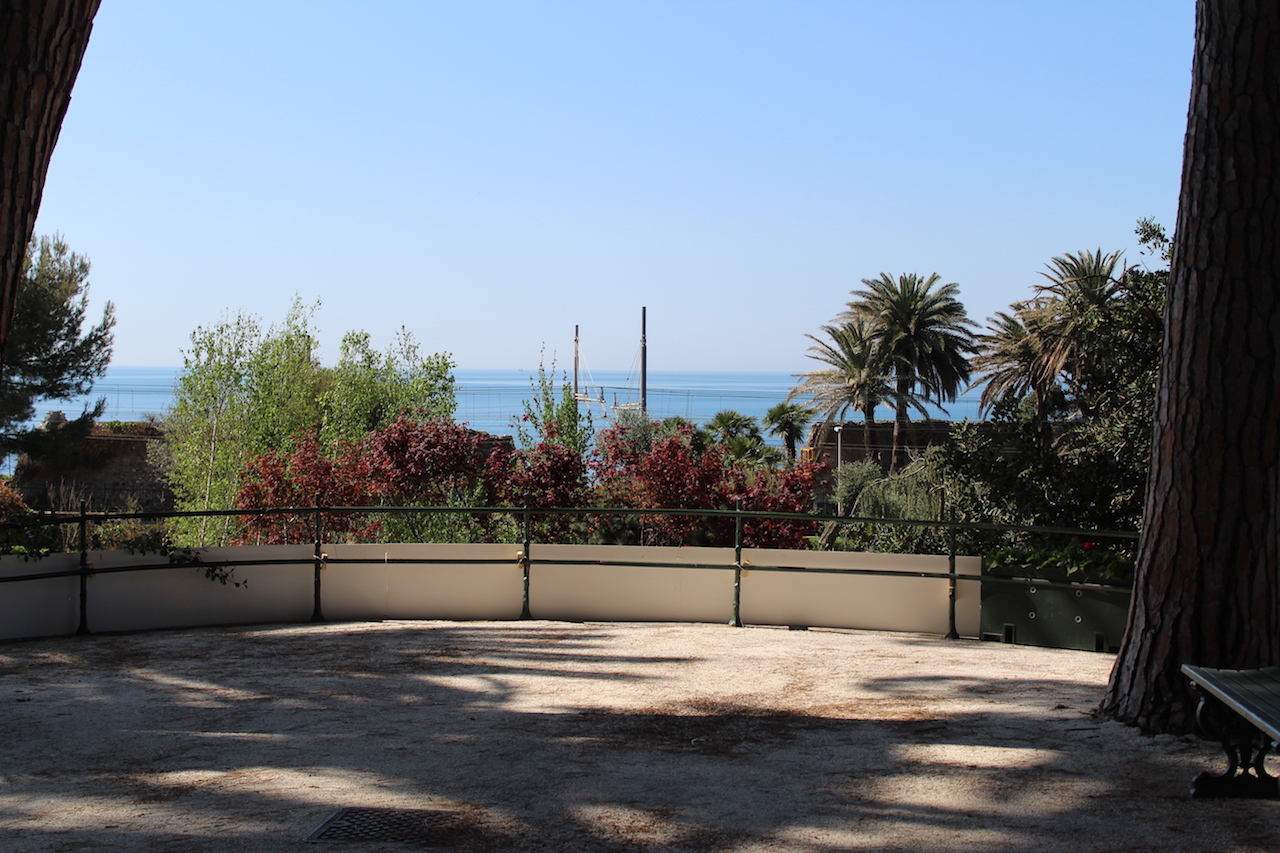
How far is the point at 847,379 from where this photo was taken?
45.6m

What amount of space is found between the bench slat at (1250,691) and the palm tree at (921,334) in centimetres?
4176

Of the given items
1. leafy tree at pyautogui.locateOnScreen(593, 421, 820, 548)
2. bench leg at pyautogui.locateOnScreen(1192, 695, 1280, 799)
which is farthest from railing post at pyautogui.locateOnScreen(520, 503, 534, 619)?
bench leg at pyautogui.locateOnScreen(1192, 695, 1280, 799)

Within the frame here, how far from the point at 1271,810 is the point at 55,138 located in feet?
17.7

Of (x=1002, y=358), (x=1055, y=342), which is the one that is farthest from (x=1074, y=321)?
(x=1002, y=358)

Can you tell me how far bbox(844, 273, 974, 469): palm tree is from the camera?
46.7 meters

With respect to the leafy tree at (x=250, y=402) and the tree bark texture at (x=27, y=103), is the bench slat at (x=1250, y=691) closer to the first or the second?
the tree bark texture at (x=27, y=103)

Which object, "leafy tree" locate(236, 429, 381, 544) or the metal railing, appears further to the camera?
"leafy tree" locate(236, 429, 381, 544)

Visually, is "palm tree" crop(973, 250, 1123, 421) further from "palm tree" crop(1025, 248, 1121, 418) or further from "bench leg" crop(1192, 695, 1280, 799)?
"bench leg" crop(1192, 695, 1280, 799)

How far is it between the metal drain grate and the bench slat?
3.15 metres

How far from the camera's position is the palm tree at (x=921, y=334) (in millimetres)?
46719

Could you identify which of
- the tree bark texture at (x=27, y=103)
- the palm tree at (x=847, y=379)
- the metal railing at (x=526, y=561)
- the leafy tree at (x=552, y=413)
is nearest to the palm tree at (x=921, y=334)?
the palm tree at (x=847, y=379)

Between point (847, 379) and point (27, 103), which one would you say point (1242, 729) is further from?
point (847, 379)

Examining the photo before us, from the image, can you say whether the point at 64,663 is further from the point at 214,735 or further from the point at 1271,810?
the point at 1271,810

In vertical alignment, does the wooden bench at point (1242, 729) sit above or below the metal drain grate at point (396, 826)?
above
